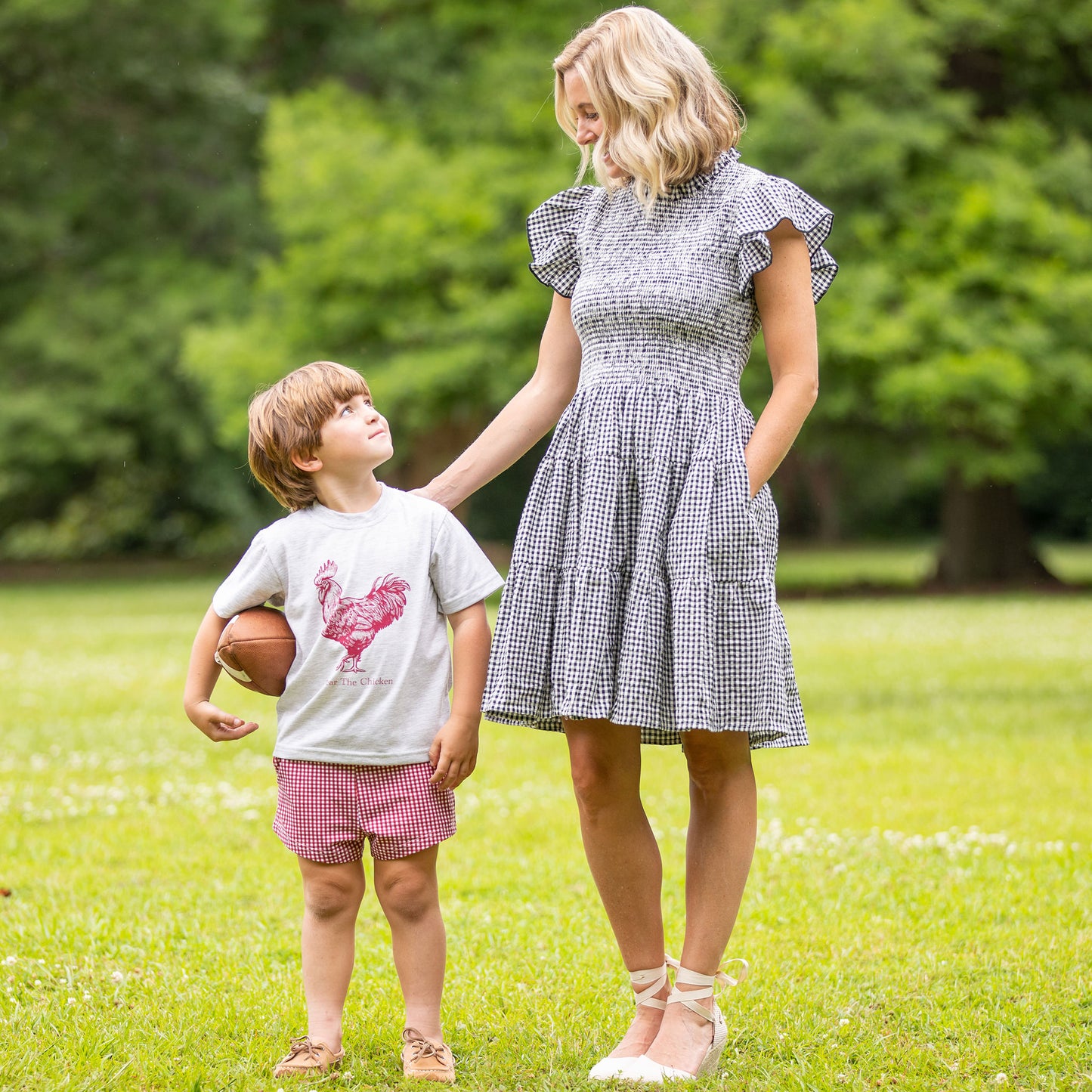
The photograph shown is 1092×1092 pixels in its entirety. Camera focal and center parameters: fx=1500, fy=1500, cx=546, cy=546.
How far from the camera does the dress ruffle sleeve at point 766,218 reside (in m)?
2.90

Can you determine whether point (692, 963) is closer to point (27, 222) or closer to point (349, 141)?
point (349, 141)

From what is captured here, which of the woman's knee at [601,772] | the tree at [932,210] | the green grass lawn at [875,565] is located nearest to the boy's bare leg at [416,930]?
the woman's knee at [601,772]

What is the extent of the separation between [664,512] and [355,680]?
700 millimetres

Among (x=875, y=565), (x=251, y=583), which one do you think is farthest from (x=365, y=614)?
(x=875, y=565)

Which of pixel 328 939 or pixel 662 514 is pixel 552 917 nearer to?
pixel 328 939

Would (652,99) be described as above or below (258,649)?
above

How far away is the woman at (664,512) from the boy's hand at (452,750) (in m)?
0.10

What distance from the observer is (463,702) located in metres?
3.02

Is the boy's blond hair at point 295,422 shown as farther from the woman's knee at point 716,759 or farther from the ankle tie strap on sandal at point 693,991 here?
the ankle tie strap on sandal at point 693,991

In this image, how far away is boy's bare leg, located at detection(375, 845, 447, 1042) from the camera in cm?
304

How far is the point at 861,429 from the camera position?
1919 cm

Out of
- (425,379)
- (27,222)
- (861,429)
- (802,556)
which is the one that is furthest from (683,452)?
(802,556)

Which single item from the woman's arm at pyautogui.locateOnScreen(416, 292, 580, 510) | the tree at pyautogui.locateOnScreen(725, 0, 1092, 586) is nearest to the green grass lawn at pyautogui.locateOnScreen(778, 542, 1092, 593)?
the tree at pyautogui.locateOnScreen(725, 0, 1092, 586)

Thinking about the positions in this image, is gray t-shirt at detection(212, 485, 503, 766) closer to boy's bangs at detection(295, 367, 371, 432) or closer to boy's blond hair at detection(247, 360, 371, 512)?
boy's blond hair at detection(247, 360, 371, 512)
